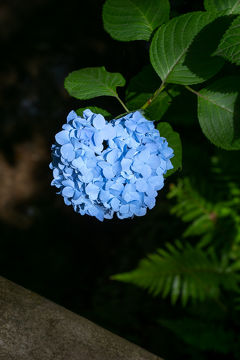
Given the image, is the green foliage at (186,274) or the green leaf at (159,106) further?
the green foliage at (186,274)

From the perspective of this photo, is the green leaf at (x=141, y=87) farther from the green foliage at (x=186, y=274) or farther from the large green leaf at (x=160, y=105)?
the green foliage at (x=186, y=274)

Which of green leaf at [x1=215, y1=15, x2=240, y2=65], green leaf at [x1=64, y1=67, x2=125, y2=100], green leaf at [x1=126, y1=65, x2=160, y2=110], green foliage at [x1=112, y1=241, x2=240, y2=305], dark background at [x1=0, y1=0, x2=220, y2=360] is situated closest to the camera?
green leaf at [x1=215, y1=15, x2=240, y2=65]

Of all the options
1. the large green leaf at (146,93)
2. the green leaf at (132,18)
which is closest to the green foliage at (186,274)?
the large green leaf at (146,93)

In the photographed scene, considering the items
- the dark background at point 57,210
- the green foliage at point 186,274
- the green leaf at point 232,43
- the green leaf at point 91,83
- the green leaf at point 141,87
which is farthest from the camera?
the dark background at point 57,210

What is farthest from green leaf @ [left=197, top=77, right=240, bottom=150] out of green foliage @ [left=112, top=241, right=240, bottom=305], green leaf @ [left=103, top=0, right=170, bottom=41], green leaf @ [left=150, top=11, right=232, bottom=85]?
green foliage @ [left=112, top=241, right=240, bottom=305]

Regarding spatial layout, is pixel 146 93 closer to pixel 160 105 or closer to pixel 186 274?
pixel 160 105

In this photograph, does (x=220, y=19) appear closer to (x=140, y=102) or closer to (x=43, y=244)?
(x=140, y=102)

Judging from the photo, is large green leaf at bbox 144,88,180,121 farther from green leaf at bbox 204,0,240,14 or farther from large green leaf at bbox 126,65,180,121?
green leaf at bbox 204,0,240,14
